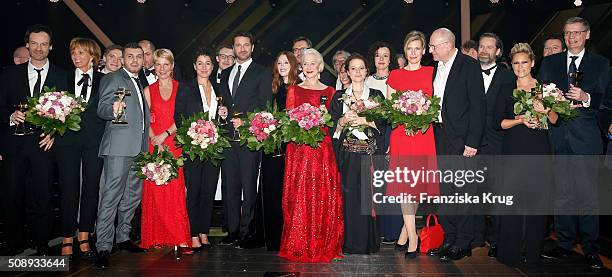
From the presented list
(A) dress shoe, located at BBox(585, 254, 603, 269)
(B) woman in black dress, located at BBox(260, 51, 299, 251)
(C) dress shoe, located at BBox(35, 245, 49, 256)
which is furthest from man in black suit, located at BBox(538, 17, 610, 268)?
(C) dress shoe, located at BBox(35, 245, 49, 256)

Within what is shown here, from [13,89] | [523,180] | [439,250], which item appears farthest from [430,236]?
[13,89]

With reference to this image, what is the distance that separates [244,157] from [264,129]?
0.95 metres

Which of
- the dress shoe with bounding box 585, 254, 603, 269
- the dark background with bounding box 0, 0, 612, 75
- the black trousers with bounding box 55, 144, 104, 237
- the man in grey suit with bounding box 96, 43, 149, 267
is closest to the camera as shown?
the dress shoe with bounding box 585, 254, 603, 269

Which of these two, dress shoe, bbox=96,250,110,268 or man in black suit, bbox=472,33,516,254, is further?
man in black suit, bbox=472,33,516,254

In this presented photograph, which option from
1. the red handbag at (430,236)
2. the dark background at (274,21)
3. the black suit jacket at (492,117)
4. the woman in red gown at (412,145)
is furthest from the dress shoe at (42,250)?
the dark background at (274,21)

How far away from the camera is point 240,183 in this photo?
5.59 metres

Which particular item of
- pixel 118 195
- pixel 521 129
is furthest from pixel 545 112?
pixel 118 195

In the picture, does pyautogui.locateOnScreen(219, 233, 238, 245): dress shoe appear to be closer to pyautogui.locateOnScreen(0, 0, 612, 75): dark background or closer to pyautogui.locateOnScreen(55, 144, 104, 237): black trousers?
pyautogui.locateOnScreen(55, 144, 104, 237): black trousers

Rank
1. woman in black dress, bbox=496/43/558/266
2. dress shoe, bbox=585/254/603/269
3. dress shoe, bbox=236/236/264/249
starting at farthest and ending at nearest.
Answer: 1. dress shoe, bbox=236/236/264/249
2. woman in black dress, bbox=496/43/558/266
3. dress shoe, bbox=585/254/603/269

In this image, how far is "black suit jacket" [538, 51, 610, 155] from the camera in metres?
4.96

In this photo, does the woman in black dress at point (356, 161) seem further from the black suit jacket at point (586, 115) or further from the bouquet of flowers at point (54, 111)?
the bouquet of flowers at point (54, 111)

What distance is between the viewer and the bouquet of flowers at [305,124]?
14.9 feet

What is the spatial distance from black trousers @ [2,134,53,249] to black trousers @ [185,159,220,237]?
133 centimetres

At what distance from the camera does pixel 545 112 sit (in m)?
4.51
